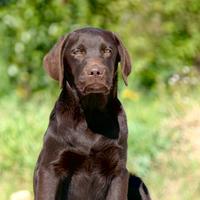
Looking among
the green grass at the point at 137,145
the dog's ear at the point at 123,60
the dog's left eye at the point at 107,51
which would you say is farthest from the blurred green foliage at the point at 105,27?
the dog's left eye at the point at 107,51

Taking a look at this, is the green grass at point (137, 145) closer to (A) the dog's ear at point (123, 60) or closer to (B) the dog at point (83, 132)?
(B) the dog at point (83, 132)

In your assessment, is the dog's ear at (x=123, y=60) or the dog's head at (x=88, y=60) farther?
the dog's ear at (x=123, y=60)

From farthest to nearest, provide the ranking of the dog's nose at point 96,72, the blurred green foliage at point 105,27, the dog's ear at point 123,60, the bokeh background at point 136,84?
the blurred green foliage at point 105,27, the bokeh background at point 136,84, the dog's ear at point 123,60, the dog's nose at point 96,72

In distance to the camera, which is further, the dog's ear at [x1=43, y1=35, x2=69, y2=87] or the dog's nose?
the dog's ear at [x1=43, y1=35, x2=69, y2=87]

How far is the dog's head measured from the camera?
580cm

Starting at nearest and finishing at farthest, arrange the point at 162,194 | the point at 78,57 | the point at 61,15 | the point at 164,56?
the point at 78,57, the point at 162,194, the point at 61,15, the point at 164,56

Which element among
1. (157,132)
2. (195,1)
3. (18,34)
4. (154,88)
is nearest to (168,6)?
(195,1)

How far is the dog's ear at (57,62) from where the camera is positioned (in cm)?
601

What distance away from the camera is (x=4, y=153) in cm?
838

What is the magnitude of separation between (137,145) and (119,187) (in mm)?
2387

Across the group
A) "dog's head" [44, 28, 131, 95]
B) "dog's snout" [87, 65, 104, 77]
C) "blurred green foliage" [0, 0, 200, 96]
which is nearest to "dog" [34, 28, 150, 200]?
"dog's head" [44, 28, 131, 95]

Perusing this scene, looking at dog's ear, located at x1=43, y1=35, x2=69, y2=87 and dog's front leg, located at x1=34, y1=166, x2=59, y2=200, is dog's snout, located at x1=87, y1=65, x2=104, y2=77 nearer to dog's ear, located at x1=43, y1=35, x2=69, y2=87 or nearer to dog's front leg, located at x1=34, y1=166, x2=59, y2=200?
dog's ear, located at x1=43, y1=35, x2=69, y2=87

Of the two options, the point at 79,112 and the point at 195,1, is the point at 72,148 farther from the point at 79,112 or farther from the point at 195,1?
the point at 195,1

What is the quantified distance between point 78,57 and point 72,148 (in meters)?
0.61
